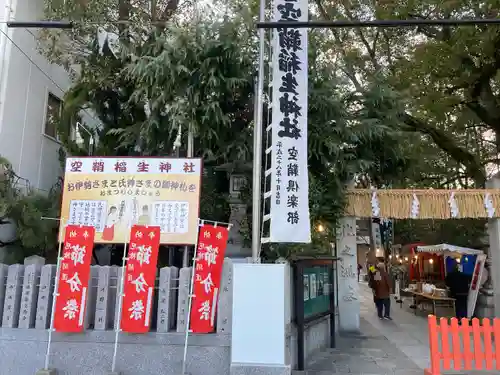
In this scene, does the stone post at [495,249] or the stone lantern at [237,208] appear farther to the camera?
the stone post at [495,249]

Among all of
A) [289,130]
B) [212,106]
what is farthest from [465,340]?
[212,106]

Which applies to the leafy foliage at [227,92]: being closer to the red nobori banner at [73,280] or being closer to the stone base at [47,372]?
the red nobori banner at [73,280]

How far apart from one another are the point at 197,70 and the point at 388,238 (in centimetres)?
1973

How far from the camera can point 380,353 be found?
26.8 ft

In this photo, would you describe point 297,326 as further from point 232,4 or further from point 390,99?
point 232,4

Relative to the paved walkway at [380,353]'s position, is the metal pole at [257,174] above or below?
above

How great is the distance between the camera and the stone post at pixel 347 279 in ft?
33.6

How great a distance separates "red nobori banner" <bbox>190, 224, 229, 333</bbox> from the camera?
19.7ft

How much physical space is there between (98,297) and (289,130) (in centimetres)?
387

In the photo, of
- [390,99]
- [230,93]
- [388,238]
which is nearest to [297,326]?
[230,93]

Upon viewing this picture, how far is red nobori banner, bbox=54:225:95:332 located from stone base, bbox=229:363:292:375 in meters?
2.38

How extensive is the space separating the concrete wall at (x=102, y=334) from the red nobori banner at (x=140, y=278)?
0.74 feet

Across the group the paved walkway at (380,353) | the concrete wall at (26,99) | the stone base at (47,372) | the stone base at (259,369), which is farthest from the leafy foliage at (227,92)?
the stone base at (47,372)

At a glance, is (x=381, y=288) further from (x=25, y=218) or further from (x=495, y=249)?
(x=25, y=218)
